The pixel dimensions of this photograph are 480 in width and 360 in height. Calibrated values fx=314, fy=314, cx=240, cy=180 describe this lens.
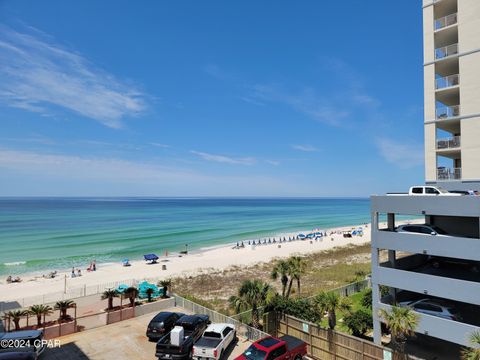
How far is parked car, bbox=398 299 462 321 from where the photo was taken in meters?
14.9

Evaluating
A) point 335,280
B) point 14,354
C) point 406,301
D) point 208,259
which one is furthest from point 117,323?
point 208,259

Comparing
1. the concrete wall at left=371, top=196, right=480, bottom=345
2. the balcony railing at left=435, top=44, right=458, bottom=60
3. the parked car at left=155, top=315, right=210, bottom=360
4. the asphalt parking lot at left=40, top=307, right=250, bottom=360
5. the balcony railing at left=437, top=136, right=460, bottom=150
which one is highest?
the balcony railing at left=435, top=44, right=458, bottom=60

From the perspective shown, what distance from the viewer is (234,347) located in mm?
16000

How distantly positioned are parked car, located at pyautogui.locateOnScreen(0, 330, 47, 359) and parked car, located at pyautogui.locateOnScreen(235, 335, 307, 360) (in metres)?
9.09

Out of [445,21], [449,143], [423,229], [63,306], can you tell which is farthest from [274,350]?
[445,21]

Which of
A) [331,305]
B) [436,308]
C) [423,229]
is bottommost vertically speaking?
[331,305]

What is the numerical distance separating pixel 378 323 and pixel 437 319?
2.82m

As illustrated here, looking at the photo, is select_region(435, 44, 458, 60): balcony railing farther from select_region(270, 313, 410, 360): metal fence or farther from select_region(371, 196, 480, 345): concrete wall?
select_region(270, 313, 410, 360): metal fence

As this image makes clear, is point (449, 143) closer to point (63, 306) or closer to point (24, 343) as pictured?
point (63, 306)

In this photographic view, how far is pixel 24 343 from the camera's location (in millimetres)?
14086

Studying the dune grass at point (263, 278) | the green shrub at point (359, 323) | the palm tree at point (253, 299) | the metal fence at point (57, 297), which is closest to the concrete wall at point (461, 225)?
the green shrub at point (359, 323)

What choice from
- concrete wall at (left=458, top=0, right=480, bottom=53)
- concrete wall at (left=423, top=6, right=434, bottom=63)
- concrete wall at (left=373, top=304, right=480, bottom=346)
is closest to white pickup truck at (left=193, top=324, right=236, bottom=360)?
concrete wall at (left=373, top=304, right=480, bottom=346)

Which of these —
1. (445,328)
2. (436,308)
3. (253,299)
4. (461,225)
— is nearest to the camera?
(445,328)

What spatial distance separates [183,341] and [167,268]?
106ft
